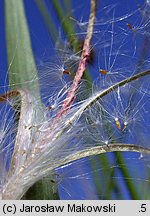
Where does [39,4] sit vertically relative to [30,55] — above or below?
above

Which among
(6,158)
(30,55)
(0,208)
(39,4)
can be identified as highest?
(39,4)

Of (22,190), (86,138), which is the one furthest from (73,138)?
(22,190)

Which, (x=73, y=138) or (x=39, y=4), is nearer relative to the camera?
(x=73, y=138)

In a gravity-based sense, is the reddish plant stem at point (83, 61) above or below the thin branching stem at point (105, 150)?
above

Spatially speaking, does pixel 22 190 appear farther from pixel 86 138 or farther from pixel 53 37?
pixel 53 37

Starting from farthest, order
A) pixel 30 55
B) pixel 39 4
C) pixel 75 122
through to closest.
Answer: pixel 39 4 → pixel 30 55 → pixel 75 122

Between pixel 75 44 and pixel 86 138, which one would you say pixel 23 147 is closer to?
pixel 86 138

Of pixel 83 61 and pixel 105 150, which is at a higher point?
pixel 83 61

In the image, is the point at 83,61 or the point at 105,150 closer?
the point at 105,150

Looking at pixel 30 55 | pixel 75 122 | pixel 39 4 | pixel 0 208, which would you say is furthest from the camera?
pixel 39 4

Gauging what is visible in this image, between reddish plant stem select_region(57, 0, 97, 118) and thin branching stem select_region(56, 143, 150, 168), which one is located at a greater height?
reddish plant stem select_region(57, 0, 97, 118)
